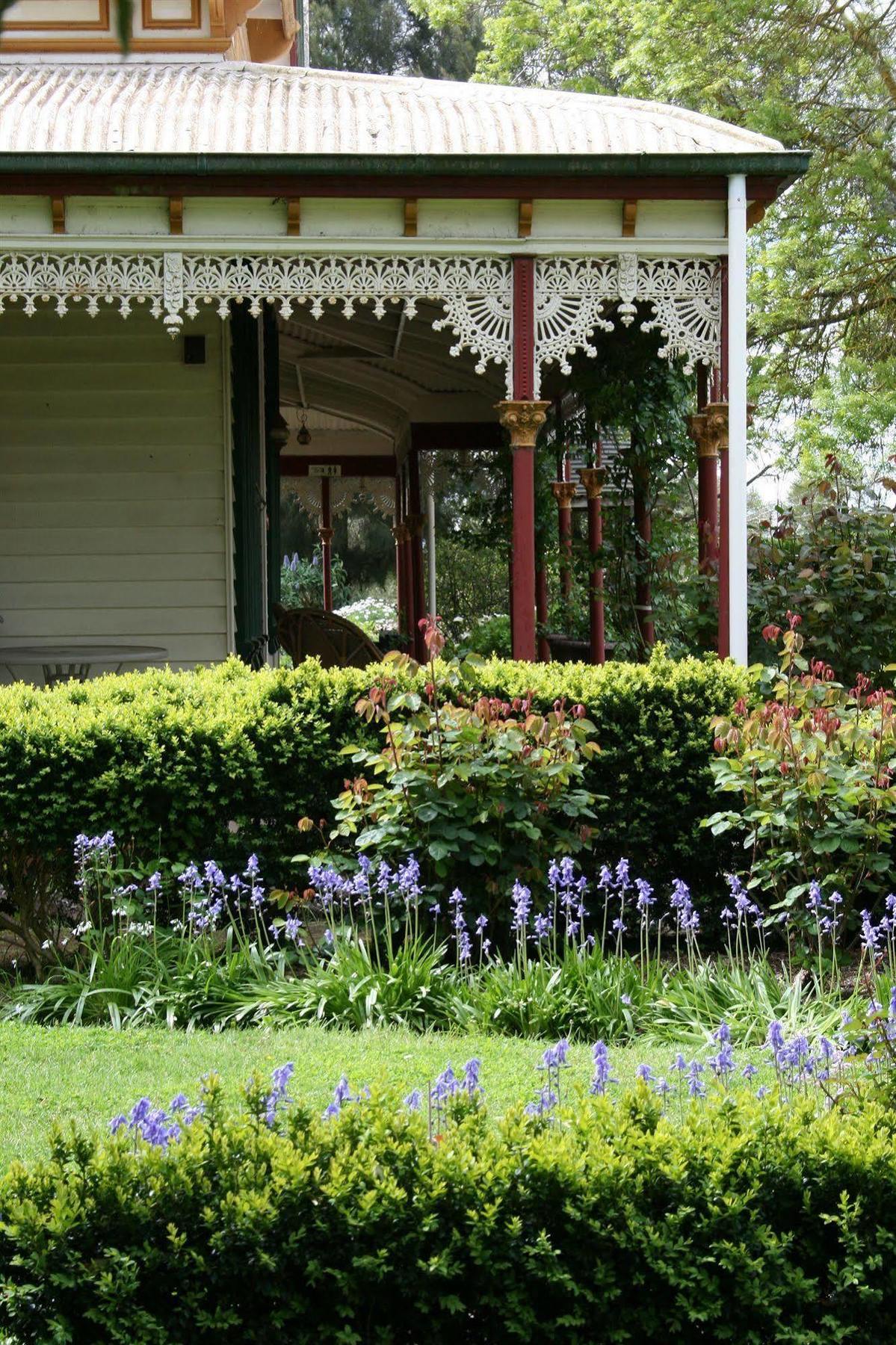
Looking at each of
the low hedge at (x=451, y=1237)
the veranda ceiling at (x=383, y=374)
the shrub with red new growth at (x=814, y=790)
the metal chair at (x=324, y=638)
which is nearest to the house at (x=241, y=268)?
the metal chair at (x=324, y=638)

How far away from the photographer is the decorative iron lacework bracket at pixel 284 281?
8555 millimetres

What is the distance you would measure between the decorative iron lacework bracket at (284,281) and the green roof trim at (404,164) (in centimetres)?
50

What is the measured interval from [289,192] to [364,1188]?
6497mm

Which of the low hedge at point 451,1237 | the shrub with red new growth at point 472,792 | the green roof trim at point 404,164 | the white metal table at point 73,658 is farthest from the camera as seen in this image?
the white metal table at point 73,658

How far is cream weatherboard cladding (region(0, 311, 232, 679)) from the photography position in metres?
10.4

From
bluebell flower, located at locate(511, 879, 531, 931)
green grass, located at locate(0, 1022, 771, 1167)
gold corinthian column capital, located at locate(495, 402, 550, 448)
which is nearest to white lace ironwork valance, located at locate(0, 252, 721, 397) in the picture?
gold corinthian column capital, located at locate(495, 402, 550, 448)

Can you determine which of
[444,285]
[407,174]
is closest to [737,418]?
[444,285]

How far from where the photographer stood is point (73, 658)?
9.30 metres

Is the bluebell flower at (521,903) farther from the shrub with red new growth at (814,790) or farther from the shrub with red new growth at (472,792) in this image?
the shrub with red new growth at (814,790)

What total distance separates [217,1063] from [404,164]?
513cm

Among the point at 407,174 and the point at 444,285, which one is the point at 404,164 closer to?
the point at 407,174

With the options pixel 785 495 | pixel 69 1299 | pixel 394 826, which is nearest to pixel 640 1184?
pixel 69 1299

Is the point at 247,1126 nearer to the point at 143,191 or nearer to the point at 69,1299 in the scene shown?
the point at 69,1299

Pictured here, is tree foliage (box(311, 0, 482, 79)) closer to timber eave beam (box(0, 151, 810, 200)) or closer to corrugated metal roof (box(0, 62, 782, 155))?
corrugated metal roof (box(0, 62, 782, 155))
